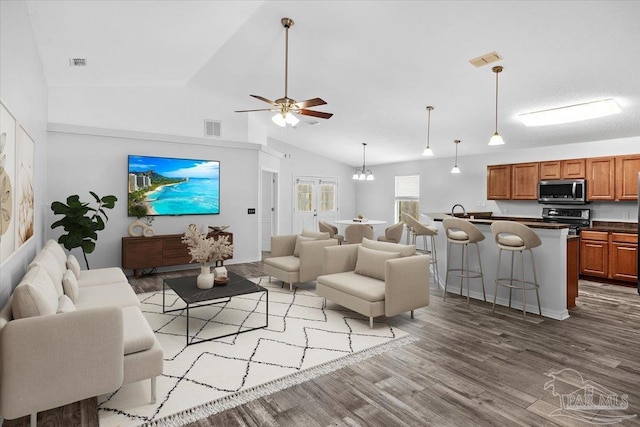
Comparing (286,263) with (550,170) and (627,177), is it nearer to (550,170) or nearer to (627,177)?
(550,170)

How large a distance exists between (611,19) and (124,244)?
6.55m

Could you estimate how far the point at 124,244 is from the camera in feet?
18.8

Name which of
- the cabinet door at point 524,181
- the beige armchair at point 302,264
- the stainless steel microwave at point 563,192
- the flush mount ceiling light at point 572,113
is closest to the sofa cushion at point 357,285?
the beige armchair at point 302,264

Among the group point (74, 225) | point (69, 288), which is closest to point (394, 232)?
point (74, 225)

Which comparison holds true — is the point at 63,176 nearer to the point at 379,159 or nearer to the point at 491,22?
the point at 491,22

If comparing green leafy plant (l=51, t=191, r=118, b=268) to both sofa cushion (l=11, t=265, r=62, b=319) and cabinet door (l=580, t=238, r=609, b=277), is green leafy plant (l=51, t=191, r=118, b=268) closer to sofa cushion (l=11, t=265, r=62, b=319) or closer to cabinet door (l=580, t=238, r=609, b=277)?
sofa cushion (l=11, t=265, r=62, b=319)

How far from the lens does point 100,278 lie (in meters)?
4.00

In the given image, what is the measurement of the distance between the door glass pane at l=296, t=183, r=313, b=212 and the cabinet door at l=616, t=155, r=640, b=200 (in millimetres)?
6598

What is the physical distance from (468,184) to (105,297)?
711 cm

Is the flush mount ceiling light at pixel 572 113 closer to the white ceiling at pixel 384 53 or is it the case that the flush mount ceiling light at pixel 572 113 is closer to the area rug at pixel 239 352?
the white ceiling at pixel 384 53

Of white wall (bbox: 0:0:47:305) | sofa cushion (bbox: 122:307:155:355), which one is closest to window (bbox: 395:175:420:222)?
sofa cushion (bbox: 122:307:155:355)

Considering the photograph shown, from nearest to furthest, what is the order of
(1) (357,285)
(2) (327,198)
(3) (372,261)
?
1. (1) (357,285)
2. (3) (372,261)
3. (2) (327,198)

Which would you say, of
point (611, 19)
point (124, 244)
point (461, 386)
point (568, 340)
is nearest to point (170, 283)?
point (124, 244)

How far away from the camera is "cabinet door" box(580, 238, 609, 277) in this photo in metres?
5.62
